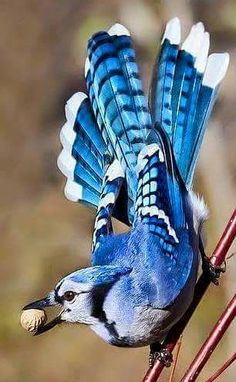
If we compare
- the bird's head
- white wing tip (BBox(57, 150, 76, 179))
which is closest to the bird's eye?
the bird's head

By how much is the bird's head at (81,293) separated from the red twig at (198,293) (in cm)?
→ 13

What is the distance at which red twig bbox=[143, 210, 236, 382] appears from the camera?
1.72 m

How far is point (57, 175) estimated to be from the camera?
450 cm

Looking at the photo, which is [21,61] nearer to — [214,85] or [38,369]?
[38,369]

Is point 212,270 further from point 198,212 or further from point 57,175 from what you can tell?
point 57,175

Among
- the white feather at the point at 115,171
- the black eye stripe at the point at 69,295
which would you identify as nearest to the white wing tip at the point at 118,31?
the white feather at the point at 115,171

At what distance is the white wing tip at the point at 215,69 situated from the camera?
2.16 meters

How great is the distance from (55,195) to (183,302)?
102 inches

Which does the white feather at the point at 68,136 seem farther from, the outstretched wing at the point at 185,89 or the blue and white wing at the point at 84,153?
the outstretched wing at the point at 185,89

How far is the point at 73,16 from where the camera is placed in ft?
15.4

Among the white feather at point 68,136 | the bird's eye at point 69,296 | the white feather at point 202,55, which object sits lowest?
the bird's eye at point 69,296

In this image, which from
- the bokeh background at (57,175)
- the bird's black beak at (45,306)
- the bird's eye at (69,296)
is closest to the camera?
the bird's black beak at (45,306)

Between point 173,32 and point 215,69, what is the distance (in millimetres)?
100

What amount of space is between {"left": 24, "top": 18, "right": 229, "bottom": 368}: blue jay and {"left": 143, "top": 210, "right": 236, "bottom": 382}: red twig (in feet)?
0.07
